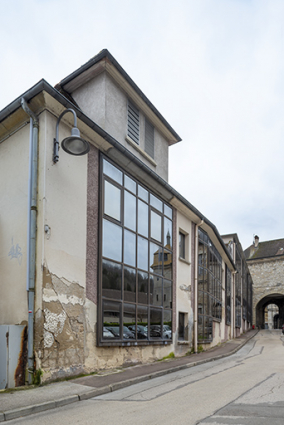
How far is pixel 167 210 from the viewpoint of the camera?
14438 millimetres

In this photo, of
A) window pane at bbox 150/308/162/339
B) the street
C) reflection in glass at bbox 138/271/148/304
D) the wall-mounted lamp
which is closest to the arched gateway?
window pane at bbox 150/308/162/339

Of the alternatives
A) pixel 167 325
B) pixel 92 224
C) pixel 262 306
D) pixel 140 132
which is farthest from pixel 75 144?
pixel 262 306

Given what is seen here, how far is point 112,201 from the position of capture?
10781 millimetres

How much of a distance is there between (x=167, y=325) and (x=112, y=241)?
4599 mm

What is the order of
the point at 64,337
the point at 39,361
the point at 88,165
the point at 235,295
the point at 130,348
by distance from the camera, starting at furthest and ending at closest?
the point at 235,295
the point at 130,348
the point at 88,165
the point at 64,337
the point at 39,361

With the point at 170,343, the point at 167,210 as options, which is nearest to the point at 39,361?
the point at 170,343

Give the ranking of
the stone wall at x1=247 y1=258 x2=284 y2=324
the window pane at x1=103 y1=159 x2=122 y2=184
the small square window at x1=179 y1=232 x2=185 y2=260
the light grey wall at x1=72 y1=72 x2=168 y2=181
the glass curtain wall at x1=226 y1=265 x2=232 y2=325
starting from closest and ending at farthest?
the window pane at x1=103 y1=159 x2=122 y2=184
the light grey wall at x1=72 y1=72 x2=168 y2=181
the small square window at x1=179 y1=232 x2=185 y2=260
the glass curtain wall at x1=226 y1=265 x2=232 y2=325
the stone wall at x1=247 y1=258 x2=284 y2=324

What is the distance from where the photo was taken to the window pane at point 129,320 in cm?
1084

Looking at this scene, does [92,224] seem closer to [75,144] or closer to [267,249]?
[75,144]

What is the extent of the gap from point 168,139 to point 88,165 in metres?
6.66

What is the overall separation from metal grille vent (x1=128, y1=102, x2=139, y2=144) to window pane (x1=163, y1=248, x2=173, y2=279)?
12.9 ft

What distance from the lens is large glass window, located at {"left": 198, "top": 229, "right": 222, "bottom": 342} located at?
17.7 meters

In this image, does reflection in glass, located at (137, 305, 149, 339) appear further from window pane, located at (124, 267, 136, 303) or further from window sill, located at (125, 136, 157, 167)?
window sill, located at (125, 136, 157, 167)

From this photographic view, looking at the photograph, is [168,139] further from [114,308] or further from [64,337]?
[64,337]
